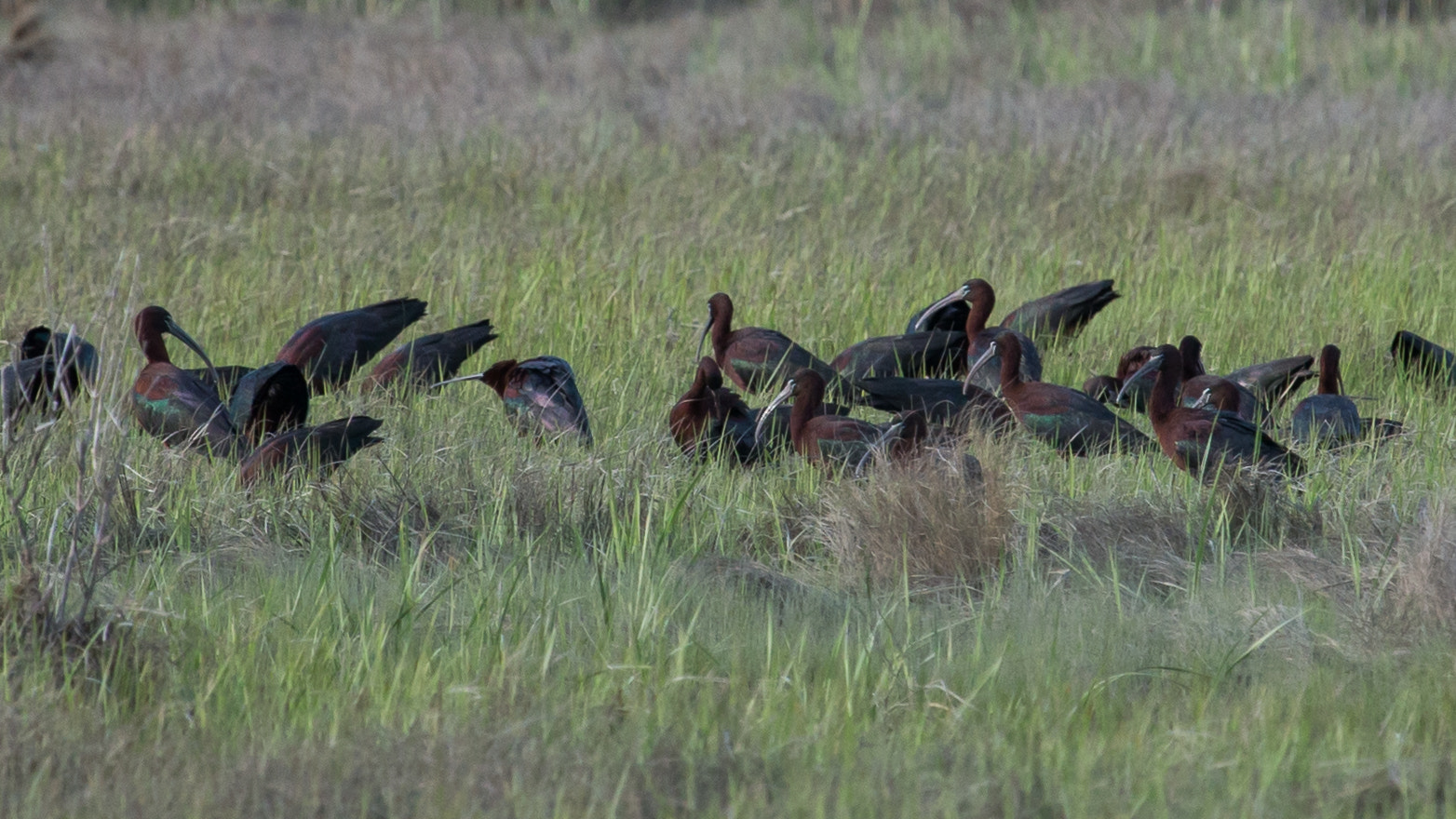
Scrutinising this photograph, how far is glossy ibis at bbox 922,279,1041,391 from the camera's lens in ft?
19.2

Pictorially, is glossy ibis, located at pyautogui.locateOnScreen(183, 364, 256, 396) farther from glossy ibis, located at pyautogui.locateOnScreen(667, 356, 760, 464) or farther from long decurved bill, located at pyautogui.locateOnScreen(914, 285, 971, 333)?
long decurved bill, located at pyautogui.locateOnScreen(914, 285, 971, 333)

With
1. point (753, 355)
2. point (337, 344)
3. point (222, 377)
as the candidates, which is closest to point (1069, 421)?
point (753, 355)

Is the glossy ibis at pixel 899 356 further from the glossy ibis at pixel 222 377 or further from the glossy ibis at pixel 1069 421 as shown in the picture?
the glossy ibis at pixel 222 377

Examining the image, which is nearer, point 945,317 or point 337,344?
point 337,344

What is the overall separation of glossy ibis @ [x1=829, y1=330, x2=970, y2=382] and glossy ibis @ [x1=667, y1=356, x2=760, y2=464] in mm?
813

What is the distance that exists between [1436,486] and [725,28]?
1316 cm

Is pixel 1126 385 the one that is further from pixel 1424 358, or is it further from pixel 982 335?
pixel 1424 358

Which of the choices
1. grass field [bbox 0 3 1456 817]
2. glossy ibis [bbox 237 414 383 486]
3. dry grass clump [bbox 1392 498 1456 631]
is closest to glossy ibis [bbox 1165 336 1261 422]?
grass field [bbox 0 3 1456 817]

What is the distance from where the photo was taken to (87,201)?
880 cm

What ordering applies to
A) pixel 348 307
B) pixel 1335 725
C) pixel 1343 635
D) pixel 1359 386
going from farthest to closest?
pixel 348 307
pixel 1359 386
pixel 1343 635
pixel 1335 725

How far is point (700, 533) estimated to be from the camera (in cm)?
416

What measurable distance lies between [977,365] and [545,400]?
149 cm

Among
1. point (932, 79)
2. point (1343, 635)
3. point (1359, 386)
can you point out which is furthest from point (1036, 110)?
point (1343, 635)

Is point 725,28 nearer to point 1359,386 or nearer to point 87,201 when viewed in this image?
point 87,201
